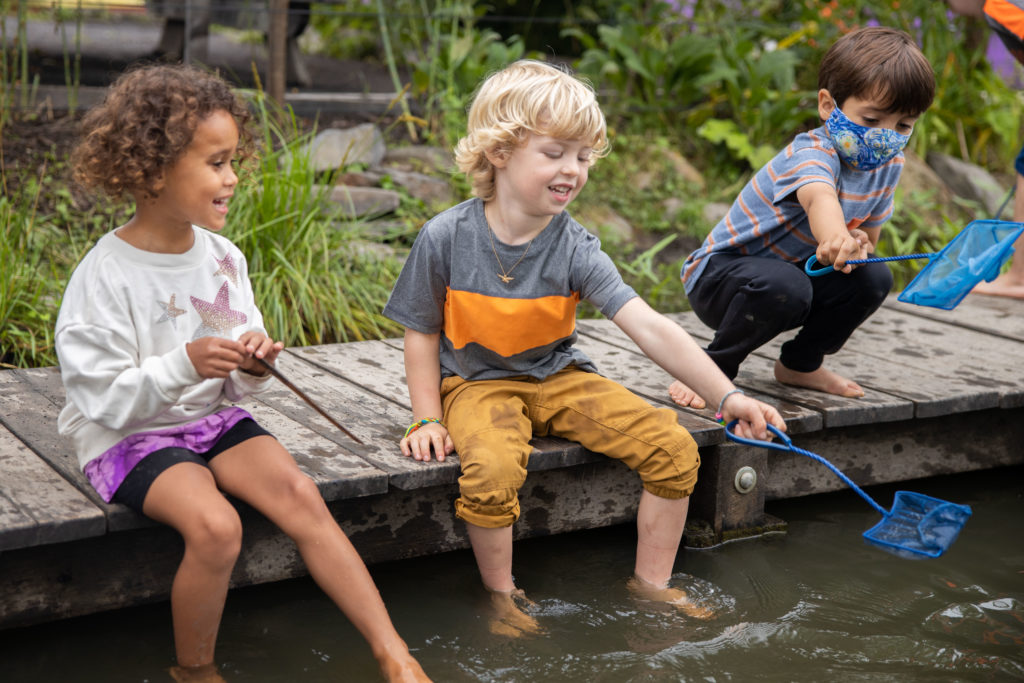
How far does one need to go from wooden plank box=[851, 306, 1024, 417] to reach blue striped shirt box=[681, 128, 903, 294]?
64 cm

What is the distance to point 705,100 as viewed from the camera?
21.6 feet

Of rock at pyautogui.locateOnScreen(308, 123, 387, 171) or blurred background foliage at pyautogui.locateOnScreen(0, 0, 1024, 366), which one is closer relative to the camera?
blurred background foliage at pyautogui.locateOnScreen(0, 0, 1024, 366)

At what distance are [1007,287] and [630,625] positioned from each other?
3053 millimetres

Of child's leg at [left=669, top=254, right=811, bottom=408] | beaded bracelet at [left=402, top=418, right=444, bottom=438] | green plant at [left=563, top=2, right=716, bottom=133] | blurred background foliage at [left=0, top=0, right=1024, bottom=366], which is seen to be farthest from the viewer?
green plant at [left=563, top=2, right=716, bottom=133]

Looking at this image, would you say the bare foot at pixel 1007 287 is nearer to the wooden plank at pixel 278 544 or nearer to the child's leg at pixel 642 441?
the wooden plank at pixel 278 544

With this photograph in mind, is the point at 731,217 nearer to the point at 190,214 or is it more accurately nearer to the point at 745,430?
the point at 745,430

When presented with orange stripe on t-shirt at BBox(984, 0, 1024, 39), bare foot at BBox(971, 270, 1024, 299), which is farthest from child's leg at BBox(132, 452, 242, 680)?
bare foot at BBox(971, 270, 1024, 299)

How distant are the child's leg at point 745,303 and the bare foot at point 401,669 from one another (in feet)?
4.16

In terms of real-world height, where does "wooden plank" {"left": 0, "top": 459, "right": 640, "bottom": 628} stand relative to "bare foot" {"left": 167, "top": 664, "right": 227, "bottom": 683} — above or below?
above

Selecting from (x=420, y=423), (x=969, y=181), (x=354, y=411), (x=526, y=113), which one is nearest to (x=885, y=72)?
(x=526, y=113)

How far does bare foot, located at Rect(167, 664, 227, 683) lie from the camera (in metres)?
2.12

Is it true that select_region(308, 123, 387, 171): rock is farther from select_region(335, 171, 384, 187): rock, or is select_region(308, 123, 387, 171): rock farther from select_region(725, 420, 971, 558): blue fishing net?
select_region(725, 420, 971, 558): blue fishing net

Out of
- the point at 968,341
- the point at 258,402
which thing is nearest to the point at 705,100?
the point at 968,341

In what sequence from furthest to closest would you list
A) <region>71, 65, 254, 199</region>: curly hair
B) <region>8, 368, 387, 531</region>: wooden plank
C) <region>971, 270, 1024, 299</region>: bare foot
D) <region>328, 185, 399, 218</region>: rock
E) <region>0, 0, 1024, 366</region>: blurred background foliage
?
<region>328, 185, 399, 218</region>: rock, <region>971, 270, 1024, 299</region>: bare foot, <region>0, 0, 1024, 366</region>: blurred background foliage, <region>8, 368, 387, 531</region>: wooden plank, <region>71, 65, 254, 199</region>: curly hair
